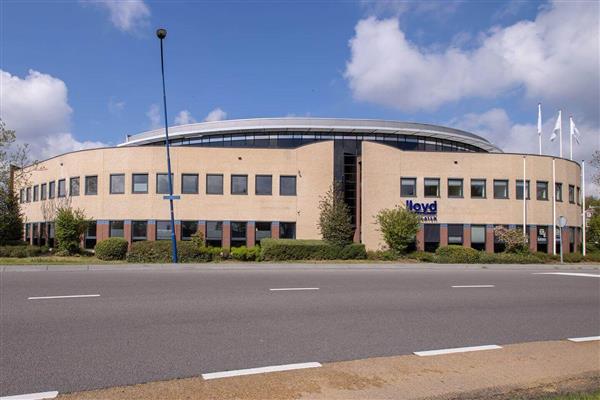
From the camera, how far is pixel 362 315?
31.6 feet

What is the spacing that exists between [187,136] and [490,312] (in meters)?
40.8

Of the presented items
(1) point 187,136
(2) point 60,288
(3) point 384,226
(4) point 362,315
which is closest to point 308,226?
(3) point 384,226

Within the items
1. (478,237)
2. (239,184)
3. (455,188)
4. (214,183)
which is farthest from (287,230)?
(478,237)

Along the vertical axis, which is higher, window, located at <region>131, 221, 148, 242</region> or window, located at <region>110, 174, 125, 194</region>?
window, located at <region>110, 174, 125, 194</region>

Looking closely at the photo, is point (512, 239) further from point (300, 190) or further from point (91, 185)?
point (91, 185)

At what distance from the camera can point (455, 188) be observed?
36312 mm

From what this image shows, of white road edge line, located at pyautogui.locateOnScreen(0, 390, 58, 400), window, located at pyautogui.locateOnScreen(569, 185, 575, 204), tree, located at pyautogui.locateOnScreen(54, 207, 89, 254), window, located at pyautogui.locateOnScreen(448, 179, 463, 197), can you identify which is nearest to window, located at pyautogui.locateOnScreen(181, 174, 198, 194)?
tree, located at pyautogui.locateOnScreen(54, 207, 89, 254)

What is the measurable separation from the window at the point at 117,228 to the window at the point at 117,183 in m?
2.21

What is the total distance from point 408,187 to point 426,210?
82.3 inches

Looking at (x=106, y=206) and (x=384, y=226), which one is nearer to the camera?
(x=384, y=226)

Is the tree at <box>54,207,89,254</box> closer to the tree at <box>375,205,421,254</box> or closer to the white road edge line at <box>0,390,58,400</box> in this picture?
the tree at <box>375,205,421,254</box>

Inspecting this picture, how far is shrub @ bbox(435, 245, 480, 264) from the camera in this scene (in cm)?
2797

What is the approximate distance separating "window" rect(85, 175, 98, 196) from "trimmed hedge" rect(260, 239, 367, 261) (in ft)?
50.9

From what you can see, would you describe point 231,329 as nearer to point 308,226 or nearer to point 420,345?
point 420,345
